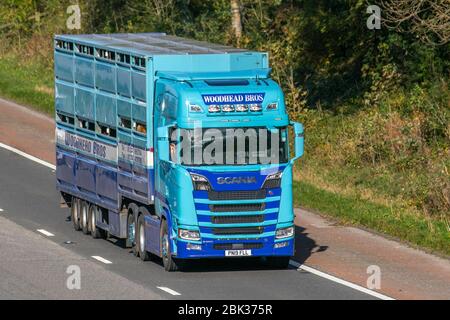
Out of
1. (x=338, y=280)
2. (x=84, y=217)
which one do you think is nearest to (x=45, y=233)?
(x=84, y=217)

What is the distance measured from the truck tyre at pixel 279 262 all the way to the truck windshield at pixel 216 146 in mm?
1876

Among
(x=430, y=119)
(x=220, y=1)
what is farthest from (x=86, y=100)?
(x=220, y=1)

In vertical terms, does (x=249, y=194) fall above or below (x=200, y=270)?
above

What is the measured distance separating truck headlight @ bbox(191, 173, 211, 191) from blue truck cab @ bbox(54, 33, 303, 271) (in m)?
0.02

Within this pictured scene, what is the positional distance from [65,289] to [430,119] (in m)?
15.2

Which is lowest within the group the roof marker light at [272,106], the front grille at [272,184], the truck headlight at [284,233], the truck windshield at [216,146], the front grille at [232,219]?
the truck headlight at [284,233]

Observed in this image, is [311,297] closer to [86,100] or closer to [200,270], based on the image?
[200,270]

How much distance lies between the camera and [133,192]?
24734 mm

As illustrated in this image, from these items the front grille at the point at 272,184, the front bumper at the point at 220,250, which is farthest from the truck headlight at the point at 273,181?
the front bumper at the point at 220,250

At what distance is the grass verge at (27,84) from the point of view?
43609mm

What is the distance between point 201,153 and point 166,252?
1854 mm

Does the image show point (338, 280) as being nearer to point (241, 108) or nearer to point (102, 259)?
point (241, 108)

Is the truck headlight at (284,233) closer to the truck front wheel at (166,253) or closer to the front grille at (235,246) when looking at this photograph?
the front grille at (235,246)

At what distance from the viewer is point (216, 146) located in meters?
22.9
